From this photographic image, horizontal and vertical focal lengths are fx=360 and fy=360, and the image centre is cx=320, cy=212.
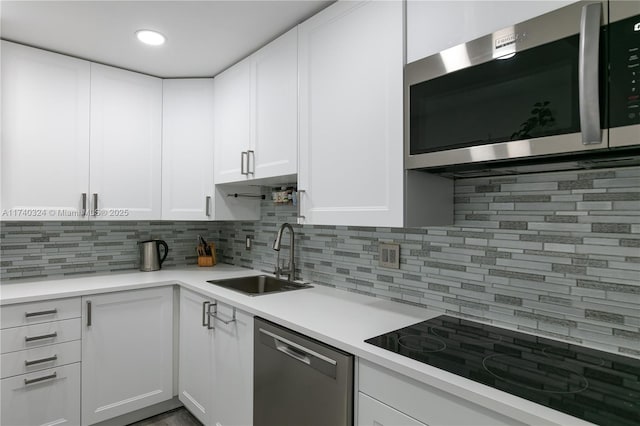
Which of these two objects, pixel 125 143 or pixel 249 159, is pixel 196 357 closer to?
pixel 249 159

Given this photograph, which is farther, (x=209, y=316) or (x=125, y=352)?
(x=125, y=352)

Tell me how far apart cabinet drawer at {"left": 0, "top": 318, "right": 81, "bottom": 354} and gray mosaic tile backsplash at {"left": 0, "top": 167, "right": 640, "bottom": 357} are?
1.41m

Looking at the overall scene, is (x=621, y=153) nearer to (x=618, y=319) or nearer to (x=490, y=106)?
(x=490, y=106)

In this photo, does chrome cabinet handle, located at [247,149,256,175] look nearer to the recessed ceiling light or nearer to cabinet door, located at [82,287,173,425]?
the recessed ceiling light

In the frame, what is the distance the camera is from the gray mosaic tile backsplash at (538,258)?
1127 mm

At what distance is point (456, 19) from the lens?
1218mm

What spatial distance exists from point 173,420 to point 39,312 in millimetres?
1045

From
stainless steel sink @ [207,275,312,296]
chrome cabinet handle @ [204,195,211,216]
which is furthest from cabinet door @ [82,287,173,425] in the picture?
chrome cabinet handle @ [204,195,211,216]

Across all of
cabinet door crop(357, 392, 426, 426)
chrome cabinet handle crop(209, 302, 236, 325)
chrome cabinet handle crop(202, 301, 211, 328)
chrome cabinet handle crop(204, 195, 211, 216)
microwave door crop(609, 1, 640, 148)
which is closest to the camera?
microwave door crop(609, 1, 640, 148)

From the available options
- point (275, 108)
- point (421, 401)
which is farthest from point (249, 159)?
point (421, 401)

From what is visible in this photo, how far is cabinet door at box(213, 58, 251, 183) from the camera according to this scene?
2271mm

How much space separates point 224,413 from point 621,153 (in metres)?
2.01

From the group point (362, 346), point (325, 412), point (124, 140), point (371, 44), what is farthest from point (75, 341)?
point (371, 44)

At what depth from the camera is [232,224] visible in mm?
3055
